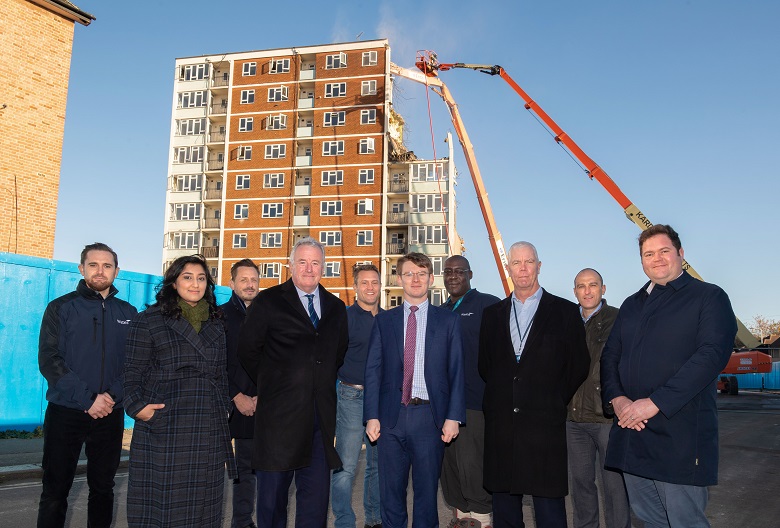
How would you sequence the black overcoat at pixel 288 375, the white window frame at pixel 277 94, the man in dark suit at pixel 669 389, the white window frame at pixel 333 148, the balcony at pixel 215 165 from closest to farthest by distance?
the man in dark suit at pixel 669 389 < the black overcoat at pixel 288 375 < the white window frame at pixel 333 148 < the white window frame at pixel 277 94 < the balcony at pixel 215 165

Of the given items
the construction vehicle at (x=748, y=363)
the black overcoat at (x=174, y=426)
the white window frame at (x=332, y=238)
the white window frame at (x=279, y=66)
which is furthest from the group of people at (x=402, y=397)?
the white window frame at (x=279, y=66)

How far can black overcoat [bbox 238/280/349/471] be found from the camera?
455 cm

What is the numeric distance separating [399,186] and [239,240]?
1491cm

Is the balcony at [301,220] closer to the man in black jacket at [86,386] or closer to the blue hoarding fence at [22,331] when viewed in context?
the blue hoarding fence at [22,331]

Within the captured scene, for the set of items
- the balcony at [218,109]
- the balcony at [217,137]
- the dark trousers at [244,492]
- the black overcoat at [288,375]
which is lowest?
the dark trousers at [244,492]

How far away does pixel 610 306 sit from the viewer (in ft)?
19.7

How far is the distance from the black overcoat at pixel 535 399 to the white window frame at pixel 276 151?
52339 mm

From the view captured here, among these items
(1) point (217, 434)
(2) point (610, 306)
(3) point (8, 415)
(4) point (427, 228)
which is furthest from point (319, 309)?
(4) point (427, 228)

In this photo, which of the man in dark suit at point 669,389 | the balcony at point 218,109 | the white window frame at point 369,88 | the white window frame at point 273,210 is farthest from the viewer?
the balcony at point 218,109

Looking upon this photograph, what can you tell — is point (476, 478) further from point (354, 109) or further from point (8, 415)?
point (354, 109)

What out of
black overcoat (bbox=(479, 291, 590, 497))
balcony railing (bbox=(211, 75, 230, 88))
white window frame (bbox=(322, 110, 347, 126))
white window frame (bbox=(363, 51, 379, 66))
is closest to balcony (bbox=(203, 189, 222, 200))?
balcony railing (bbox=(211, 75, 230, 88))

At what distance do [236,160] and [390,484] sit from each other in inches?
2141

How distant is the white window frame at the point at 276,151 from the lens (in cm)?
5531

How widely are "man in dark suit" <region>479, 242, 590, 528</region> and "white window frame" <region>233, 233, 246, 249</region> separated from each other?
170ft
